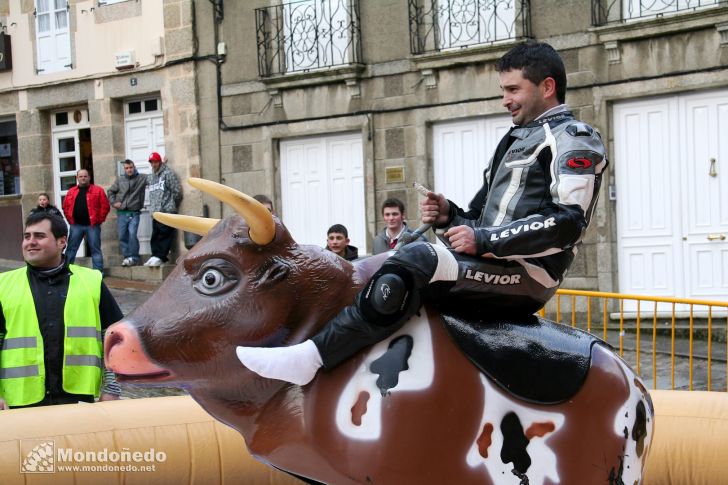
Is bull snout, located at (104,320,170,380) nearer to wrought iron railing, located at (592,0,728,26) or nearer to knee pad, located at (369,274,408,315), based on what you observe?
knee pad, located at (369,274,408,315)

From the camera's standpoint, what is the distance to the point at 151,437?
210 inches

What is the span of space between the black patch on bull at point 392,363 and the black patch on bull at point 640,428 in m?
0.84

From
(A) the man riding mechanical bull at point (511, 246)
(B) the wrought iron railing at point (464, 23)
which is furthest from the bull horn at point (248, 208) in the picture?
(B) the wrought iron railing at point (464, 23)

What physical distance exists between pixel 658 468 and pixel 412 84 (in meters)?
9.20

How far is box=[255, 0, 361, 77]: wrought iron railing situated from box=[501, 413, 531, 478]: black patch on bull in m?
11.6

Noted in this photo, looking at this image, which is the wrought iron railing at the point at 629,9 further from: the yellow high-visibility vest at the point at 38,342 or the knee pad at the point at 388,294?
the knee pad at the point at 388,294

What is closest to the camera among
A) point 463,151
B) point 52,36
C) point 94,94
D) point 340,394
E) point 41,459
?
point 340,394

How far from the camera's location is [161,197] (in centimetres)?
1541

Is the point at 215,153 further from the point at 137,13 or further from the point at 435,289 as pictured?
the point at 435,289

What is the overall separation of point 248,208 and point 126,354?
60cm

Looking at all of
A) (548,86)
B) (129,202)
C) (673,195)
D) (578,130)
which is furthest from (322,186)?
(578,130)

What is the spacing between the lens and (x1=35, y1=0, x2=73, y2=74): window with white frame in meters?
17.3

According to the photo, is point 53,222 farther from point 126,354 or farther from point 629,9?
point 629,9

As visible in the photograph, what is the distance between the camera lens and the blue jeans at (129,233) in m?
15.6
